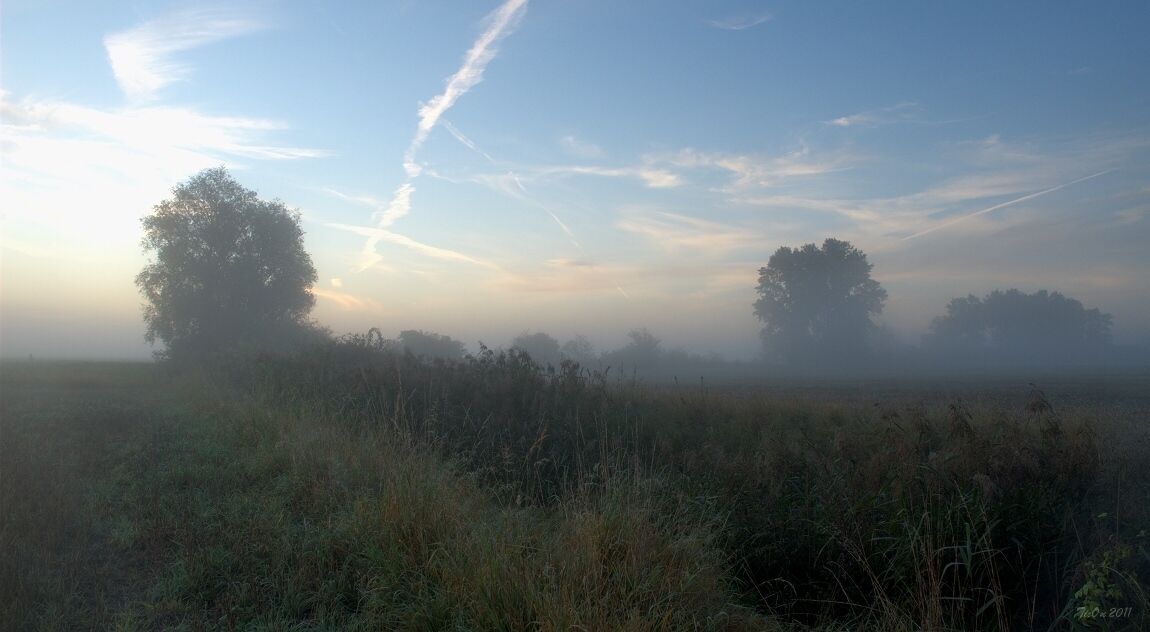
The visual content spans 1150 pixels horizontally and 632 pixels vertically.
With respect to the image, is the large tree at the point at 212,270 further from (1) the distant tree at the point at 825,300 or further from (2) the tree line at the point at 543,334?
(1) the distant tree at the point at 825,300

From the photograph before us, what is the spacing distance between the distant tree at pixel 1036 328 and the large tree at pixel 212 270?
61153mm

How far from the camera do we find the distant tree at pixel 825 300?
56125 mm

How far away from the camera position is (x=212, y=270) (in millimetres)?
32500

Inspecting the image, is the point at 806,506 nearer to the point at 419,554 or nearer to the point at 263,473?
the point at 419,554

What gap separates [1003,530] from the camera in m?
5.25

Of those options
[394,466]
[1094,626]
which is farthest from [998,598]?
[394,466]

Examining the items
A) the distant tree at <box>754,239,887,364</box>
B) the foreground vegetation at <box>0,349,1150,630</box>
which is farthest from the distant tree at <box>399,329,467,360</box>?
the distant tree at <box>754,239,887,364</box>

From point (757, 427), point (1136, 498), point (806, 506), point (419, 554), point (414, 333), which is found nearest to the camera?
point (419, 554)

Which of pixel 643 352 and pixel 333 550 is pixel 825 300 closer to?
pixel 643 352

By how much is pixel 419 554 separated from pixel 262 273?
109ft

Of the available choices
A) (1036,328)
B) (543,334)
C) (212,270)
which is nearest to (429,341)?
(543,334)

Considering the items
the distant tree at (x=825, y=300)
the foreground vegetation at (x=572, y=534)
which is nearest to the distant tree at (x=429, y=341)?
the foreground vegetation at (x=572, y=534)

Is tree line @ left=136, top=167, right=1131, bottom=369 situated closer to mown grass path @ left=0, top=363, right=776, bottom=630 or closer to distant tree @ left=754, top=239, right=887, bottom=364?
distant tree @ left=754, top=239, right=887, bottom=364

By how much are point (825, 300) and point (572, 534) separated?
57.0 m
